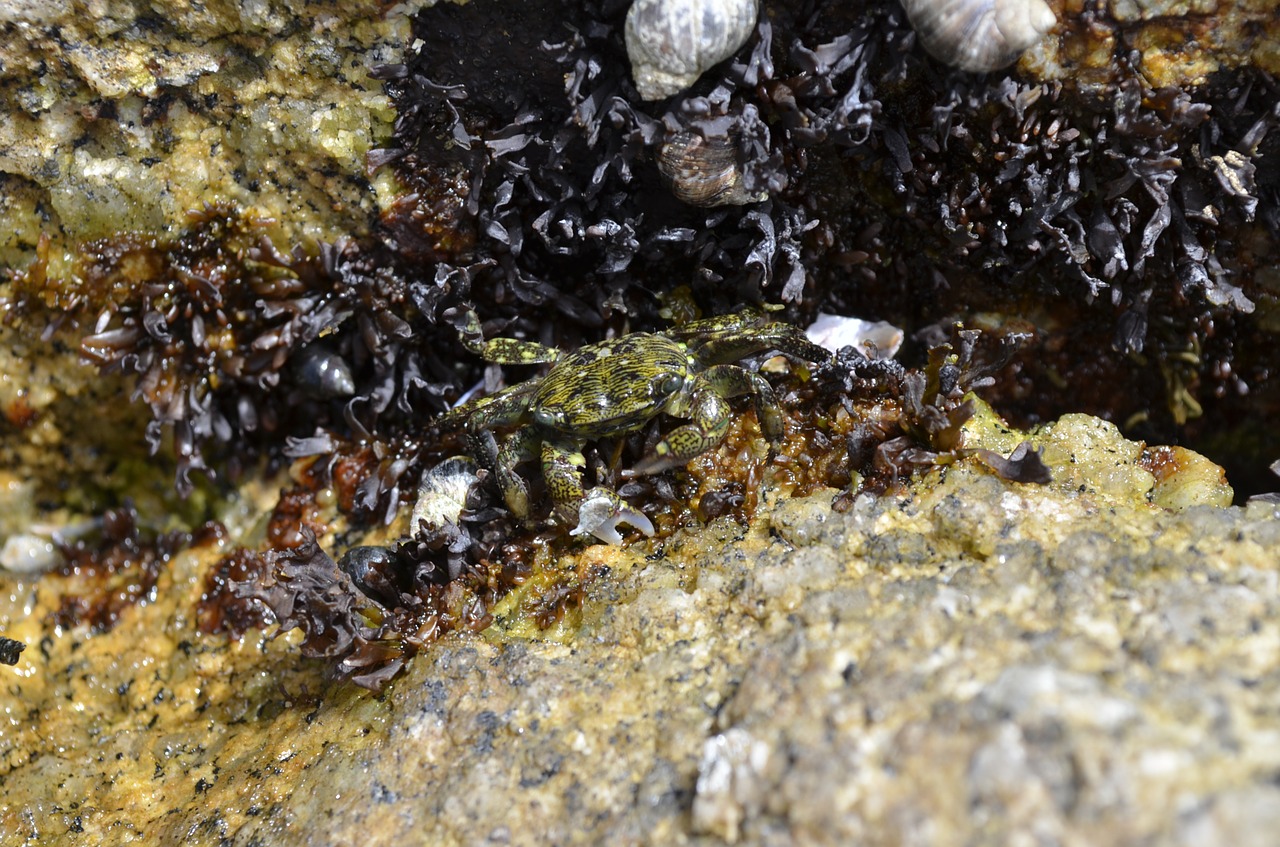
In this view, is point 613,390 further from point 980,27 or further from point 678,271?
point 980,27

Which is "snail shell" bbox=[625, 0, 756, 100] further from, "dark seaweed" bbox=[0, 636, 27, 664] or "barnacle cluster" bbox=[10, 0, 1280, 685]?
"dark seaweed" bbox=[0, 636, 27, 664]

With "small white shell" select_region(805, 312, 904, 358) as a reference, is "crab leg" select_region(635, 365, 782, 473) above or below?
below

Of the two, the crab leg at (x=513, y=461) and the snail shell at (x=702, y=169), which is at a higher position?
the snail shell at (x=702, y=169)

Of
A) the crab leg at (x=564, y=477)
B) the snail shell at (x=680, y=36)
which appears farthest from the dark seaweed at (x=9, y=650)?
the snail shell at (x=680, y=36)

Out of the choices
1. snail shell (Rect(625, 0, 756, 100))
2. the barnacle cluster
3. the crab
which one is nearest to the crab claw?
the crab

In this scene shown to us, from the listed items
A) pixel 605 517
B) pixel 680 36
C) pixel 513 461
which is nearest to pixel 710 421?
pixel 605 517

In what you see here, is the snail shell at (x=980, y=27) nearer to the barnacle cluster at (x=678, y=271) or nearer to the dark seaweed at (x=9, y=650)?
the barnacle cluster at (x=678, y=271)

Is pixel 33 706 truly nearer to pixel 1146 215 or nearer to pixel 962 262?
pixel 962 262
